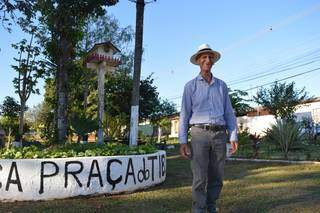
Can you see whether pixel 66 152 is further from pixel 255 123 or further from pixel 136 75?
pixel 255 123

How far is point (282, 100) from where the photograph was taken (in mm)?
33688

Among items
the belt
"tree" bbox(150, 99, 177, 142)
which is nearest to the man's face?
the belt

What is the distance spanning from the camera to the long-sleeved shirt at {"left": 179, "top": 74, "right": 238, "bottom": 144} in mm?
5246

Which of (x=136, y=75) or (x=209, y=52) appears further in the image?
(x=136, y=75)

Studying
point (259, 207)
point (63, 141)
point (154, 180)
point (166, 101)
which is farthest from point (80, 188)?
point (166, 101)

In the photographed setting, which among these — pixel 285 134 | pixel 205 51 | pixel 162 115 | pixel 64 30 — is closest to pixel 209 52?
pixel 205 51

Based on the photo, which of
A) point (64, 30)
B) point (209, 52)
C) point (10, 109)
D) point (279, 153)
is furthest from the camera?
point (10, 109)

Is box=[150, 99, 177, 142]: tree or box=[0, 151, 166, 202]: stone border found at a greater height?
box=[150, 99, 177, 142]: tree

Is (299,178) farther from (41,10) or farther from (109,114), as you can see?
(109,114)

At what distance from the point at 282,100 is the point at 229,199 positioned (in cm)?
2788

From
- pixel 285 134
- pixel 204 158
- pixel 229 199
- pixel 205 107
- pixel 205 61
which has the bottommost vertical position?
pixel 229 199

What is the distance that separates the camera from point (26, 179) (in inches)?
288

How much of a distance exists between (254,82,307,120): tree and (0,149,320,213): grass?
24.2 m

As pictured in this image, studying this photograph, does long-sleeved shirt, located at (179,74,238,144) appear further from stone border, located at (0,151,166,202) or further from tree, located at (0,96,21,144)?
tree, located at (0,96,21,144)
